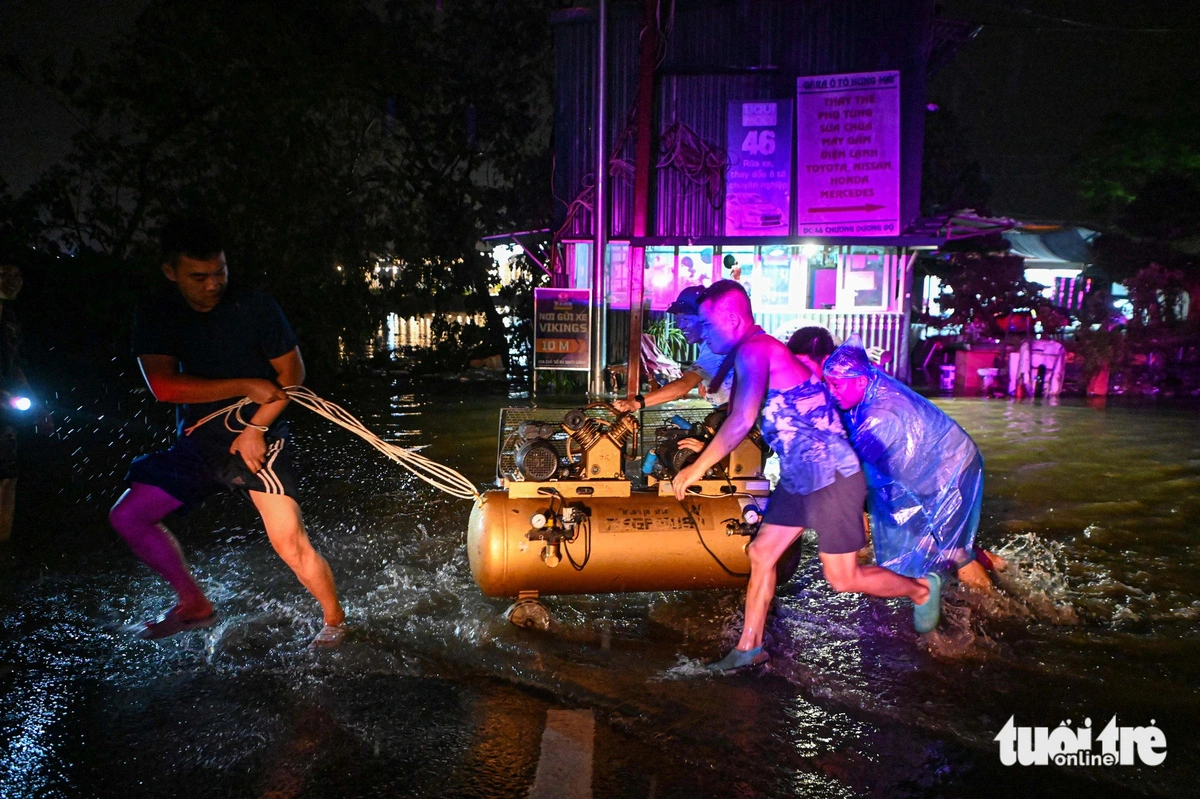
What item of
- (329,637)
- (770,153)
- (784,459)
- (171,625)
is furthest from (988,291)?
(171,625)

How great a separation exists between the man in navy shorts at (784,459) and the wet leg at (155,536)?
2475 millimetres

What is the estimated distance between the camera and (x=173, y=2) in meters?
15.1

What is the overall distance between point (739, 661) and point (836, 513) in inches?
32.9

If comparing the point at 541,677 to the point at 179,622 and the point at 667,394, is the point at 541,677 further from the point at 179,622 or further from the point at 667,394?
the point at 179,622

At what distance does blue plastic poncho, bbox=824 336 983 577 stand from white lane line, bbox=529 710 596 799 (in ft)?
6.60

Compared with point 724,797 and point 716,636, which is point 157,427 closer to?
point 716,636

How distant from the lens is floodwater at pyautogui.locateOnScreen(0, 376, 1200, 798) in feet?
10.1

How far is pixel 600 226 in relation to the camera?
12516 mm

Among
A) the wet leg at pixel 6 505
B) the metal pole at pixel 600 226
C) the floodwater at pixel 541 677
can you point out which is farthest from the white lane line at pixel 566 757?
the metal pole at pixel 600 226

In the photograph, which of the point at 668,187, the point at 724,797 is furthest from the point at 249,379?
the point at 668,187

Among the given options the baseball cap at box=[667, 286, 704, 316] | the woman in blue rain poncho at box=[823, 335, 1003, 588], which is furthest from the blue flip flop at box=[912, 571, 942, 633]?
the baseball cap at box=[667, 286, 704, 316]

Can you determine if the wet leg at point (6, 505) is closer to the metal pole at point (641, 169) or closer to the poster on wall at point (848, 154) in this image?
A: the metal pole at point (641, 169)

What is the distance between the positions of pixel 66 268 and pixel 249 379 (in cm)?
1420

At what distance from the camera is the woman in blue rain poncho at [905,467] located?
4.45m
